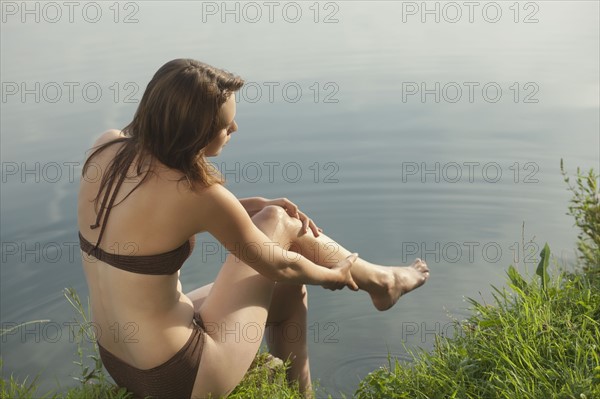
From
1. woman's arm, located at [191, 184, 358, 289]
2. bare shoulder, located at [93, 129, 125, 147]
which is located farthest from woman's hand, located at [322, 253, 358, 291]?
bare shoulder, located at [93, 129, 125, 147]

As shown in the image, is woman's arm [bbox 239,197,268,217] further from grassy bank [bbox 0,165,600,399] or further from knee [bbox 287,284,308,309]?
grassy bank [bbox 0,165,600,399]

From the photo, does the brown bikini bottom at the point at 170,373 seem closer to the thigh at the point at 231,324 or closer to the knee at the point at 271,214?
the thigh at the point at 231,324

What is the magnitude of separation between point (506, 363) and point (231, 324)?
3.52 feet

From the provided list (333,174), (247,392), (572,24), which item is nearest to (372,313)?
(247,392)

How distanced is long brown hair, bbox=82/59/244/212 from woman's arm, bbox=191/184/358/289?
81 millimetres

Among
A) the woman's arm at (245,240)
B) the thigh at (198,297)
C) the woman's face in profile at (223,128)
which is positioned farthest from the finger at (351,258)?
the woman's face in profile at (223,128)

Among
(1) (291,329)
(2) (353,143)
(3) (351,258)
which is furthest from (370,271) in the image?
(2) (353,143)

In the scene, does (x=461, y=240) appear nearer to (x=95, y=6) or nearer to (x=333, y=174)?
(x=333, y=174)

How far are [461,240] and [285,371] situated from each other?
2279mm

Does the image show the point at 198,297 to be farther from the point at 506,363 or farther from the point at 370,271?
the point at 506,363

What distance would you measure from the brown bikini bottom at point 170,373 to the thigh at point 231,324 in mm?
37

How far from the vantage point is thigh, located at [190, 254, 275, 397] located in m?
3.22

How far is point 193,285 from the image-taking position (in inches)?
209

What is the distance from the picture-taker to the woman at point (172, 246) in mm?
2969
